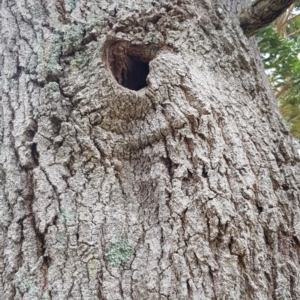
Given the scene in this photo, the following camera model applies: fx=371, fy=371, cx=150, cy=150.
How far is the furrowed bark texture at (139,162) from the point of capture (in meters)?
0.95

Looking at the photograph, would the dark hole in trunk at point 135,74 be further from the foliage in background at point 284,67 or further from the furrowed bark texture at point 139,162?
the foliage in background at point 284,67

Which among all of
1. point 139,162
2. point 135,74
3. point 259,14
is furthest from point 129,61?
point 259,14

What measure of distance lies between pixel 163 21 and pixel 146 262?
0.83 metres

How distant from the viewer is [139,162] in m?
1.14

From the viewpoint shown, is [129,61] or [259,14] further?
[259,14]

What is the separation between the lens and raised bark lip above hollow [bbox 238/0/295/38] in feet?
4.82

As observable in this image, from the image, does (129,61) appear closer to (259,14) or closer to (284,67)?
(259,14)

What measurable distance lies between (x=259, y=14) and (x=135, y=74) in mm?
610

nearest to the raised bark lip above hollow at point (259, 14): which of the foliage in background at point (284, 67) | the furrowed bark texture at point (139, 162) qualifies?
the furrowed bark texture at point (139, 162)

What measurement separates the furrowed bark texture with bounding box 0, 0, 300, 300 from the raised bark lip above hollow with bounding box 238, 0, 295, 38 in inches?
7.4

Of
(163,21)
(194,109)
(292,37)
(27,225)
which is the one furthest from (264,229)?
(292,37)

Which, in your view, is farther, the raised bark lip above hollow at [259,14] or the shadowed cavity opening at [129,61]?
the raised bark lip above hollow at [259,14]

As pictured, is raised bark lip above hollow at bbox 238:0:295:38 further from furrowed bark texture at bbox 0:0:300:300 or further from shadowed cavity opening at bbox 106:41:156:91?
shadowed cavity opening at bbox 106:41:156:91

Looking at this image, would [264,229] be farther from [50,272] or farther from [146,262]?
[50,272]
